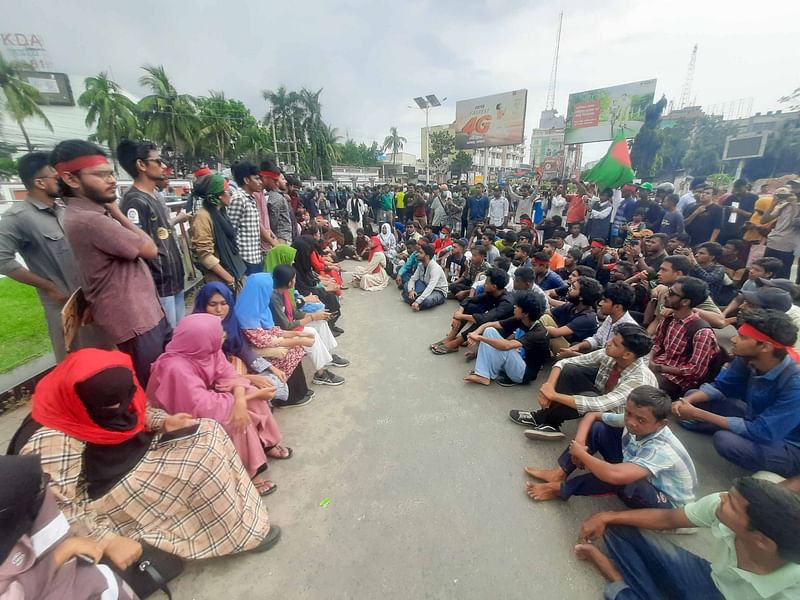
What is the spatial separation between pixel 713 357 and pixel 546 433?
5.17 feet

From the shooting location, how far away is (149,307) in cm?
243

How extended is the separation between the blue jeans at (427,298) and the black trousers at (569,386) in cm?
315

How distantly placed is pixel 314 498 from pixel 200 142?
113 ft

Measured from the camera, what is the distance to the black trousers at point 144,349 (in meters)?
2.43

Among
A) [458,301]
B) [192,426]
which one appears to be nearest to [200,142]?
[458,301]

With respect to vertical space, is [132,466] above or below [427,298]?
above

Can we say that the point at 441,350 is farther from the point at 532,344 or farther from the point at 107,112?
the point at 107,112

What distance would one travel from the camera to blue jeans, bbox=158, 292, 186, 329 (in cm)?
307

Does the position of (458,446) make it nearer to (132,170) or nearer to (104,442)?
(104,442)

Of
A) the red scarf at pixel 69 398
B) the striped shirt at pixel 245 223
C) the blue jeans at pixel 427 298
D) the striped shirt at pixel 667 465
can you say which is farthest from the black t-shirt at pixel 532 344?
the red scarf at pixel 69 398

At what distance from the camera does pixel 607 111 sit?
21000 mm

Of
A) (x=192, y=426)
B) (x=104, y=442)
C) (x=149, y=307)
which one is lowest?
(x=192, y=426)

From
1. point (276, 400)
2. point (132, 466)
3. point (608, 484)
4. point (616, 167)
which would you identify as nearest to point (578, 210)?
point (616, 167)

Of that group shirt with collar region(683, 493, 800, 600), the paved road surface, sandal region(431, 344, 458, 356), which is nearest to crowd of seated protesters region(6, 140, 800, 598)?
shirt with collar region(683, 493, 800, 600)
